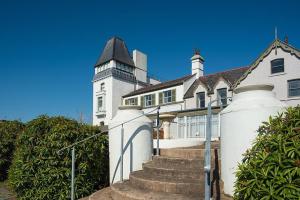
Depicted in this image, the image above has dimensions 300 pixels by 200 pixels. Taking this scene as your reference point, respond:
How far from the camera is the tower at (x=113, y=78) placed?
1554 inches

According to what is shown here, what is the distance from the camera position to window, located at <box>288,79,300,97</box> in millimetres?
21734

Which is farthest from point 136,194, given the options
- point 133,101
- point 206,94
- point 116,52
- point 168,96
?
point 116,52

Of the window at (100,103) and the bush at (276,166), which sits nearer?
the bush at (276,166)

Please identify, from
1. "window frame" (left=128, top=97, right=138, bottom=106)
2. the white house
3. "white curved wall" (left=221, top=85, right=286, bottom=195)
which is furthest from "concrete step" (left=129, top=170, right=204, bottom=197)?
"window frame" (left=128, top=97, right=138, bottom=106)

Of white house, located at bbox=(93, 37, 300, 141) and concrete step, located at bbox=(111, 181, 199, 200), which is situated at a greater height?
white house, located at bbox=(93, 37, 300, 141)

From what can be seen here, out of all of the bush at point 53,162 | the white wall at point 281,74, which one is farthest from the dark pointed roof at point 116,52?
the bush at point 53,162

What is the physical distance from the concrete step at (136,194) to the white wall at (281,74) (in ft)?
61.2

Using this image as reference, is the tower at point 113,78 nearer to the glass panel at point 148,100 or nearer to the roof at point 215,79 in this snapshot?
the glass panel at point 148,100

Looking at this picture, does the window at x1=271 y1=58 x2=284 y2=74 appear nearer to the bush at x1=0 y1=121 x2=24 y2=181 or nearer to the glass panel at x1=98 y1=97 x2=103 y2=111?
the bush at x1=0 y1=121 x2=24 y2=181

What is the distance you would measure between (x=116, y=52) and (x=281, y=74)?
1007 inches

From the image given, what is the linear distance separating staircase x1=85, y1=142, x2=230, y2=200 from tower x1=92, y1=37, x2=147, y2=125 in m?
31.9

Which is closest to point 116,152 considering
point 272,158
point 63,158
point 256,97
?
point 63,158

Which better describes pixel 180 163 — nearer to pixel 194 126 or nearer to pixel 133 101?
pixel 194 126

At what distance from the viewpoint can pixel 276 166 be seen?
3.85 metres
